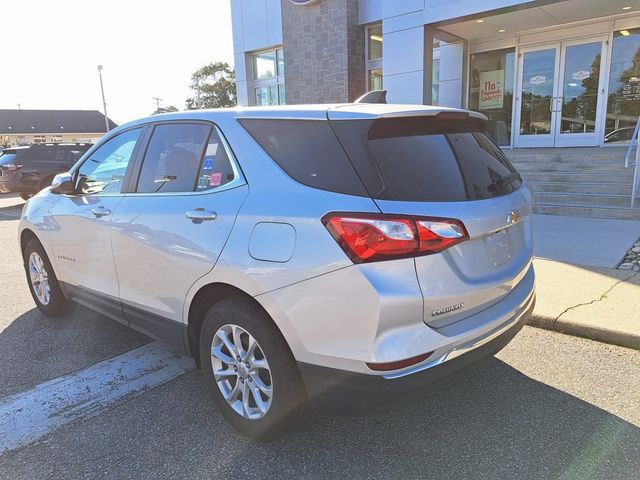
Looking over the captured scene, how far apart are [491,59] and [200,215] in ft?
39.5

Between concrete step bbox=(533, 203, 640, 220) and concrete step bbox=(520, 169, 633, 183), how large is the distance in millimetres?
910

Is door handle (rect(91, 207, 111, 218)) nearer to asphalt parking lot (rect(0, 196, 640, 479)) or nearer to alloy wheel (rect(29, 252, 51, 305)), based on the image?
asphalt parking lot (rect(0, 196, 640, 479))

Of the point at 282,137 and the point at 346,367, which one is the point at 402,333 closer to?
the point at 346,367

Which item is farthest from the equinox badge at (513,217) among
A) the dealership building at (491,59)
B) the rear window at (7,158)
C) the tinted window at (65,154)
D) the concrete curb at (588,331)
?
the rear window at (7,158)

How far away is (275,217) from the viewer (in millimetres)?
2301

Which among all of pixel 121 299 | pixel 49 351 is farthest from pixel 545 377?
pixel 49 351

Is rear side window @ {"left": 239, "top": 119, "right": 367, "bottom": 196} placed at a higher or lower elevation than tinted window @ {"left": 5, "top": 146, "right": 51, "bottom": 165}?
higher

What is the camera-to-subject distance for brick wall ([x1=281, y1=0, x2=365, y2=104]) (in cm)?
1383

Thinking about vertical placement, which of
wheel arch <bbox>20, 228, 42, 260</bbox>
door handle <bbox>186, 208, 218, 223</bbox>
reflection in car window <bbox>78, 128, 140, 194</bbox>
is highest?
reflection in car window <bbox>78, 128, 140, 194</bbox>

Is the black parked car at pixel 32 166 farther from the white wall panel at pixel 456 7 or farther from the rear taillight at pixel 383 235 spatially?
the rear taillight at pixel 383 235

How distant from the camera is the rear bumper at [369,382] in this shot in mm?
2092

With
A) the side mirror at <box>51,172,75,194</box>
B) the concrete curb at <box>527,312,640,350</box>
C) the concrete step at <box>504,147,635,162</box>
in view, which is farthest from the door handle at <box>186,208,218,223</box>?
the concrete step at <box>504,147,635,162</box>

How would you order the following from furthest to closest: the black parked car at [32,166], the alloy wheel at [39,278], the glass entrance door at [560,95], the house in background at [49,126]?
the house in background at [49,126] < the black parked car at [32,166] < the glass entrance door at [560,95] < the alloy wheel at [39,278]

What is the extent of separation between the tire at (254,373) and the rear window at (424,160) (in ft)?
2.93
